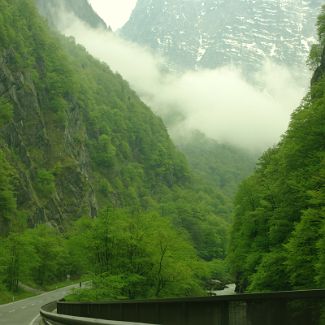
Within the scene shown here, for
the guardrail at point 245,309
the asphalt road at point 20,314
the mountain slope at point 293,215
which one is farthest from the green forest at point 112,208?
the guardrail at point 245,309

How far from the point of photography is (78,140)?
461 ft

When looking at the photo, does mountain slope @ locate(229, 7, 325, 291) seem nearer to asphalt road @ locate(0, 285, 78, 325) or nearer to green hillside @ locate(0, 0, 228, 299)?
green hillside @ locate(0, 0, 228, 299)

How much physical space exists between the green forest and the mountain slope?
94 millimetres

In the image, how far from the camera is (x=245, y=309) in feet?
30.5

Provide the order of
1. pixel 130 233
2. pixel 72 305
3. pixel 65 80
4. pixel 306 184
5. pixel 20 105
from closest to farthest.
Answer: pixel 72 305
pixel 306 184
pixel 130 233
pixel 20 105
pixel 65 80

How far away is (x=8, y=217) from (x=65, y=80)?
73.7m

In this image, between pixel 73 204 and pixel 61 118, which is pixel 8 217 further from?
pixel 61 118

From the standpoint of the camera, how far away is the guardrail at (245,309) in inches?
334

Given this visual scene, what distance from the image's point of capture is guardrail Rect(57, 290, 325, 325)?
8.49 meters

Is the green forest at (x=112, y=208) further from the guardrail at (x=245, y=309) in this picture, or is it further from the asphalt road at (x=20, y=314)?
the guardrail at (x=245, y=309)

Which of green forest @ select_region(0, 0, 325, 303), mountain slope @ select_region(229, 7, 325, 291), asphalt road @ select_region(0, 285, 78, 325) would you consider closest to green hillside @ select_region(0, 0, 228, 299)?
green forest @ select_region(0, 0, 325, 303)

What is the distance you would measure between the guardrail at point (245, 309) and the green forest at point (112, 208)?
18.3m

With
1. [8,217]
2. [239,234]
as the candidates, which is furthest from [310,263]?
[8,217]

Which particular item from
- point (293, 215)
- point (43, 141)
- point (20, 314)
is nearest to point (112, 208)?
point (20, 314)
